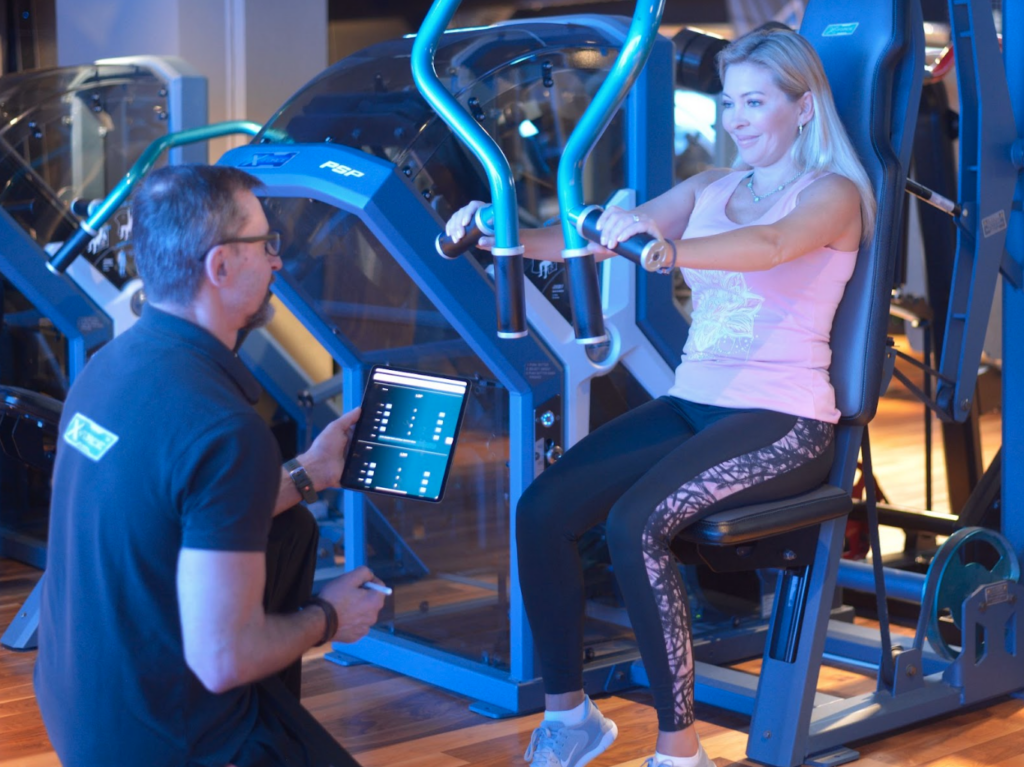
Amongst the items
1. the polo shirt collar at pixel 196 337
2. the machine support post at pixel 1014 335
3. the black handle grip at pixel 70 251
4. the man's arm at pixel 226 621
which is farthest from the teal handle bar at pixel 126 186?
the man's arm at pixel 226 621

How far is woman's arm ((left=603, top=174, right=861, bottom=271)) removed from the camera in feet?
6.32

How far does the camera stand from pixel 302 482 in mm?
1773

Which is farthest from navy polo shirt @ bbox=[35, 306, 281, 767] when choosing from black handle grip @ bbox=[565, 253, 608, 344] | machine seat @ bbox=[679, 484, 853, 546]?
machine seat @ bbox=[679, 484, 853, 546]

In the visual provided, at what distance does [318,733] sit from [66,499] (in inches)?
16.4

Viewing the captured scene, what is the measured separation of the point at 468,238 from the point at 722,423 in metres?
0.57

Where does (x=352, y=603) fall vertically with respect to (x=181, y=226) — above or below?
below

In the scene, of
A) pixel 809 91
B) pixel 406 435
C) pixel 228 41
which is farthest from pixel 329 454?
pixel 228 41

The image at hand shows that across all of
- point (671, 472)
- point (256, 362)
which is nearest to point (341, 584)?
point (671, 472)

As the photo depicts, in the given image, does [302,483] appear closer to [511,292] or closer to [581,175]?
[511,292]

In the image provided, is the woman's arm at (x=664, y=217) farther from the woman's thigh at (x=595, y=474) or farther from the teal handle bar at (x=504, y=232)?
the teal handle bar at (x=504, y=232)

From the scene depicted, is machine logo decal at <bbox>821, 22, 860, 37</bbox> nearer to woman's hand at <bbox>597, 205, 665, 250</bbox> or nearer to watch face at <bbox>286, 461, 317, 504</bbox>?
woman's hand at <bbox>597, 205, 665, 250</bbox>

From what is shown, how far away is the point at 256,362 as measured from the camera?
169 inches

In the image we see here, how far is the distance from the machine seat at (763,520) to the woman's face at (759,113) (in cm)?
62

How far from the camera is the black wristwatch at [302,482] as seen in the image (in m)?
1.76
